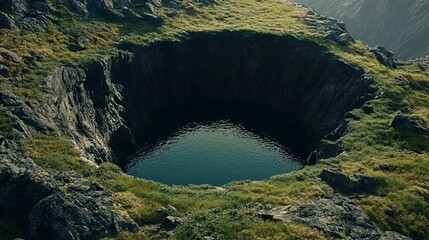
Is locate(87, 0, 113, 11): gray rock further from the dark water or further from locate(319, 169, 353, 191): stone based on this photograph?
locate(319, 169, 353, 191): stone

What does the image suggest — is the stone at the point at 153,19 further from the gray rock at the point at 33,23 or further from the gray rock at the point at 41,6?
the gray rock at the point at 33,23

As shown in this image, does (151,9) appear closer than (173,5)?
Yes

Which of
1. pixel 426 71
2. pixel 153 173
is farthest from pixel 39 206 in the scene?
pixel 426 71

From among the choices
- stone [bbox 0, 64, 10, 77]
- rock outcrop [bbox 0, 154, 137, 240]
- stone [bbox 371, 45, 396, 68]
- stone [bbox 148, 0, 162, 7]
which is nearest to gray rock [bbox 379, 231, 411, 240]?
rock outcrop [bbox 0, 154, 137, 240]

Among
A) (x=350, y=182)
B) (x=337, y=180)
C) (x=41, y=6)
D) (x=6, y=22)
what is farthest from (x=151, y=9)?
(x=350, y=182)

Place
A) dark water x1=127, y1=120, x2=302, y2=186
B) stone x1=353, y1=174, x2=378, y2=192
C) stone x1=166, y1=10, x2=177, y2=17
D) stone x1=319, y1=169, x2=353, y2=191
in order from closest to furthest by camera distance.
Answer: stone x1=353, y1=174, x2=378, y2=192 < stone x1=319, y1=169, x2=353, y2=191 < dark water x1=127, y1=120, x2=302, y2=186 < stone x1=166, y1=10, x2=177, y2=17

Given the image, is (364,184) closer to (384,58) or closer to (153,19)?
(384,58)

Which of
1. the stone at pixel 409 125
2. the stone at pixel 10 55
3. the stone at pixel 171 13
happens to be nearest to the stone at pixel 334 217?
the stone at pixel 409 125
